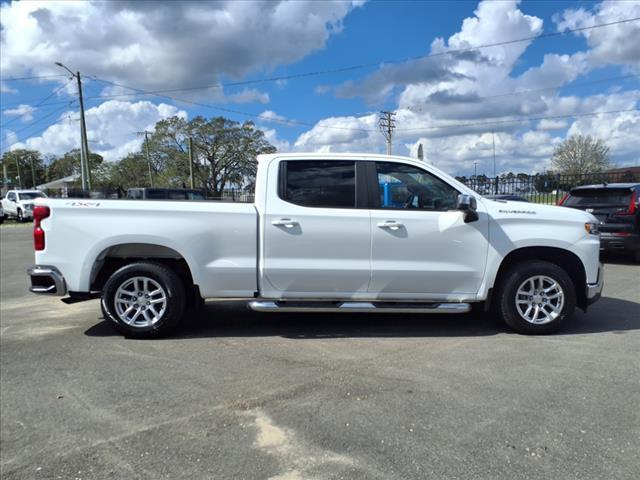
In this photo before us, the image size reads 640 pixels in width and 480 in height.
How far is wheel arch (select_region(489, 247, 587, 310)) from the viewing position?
5324 millimetres

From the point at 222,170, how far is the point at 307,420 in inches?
2311

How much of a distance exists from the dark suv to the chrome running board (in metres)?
6.23

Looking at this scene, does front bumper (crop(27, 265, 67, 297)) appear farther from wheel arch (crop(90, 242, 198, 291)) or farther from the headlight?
the headlight

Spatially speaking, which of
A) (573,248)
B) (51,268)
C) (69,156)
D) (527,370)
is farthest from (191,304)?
(69,156)

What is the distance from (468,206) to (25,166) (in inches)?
4955

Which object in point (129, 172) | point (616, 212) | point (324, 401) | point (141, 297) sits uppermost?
point (129, 172)

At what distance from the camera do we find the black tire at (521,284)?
5.19 metres

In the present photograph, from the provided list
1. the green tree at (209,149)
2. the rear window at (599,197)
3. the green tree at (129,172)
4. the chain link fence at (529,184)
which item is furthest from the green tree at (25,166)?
the rear window at (599,197)

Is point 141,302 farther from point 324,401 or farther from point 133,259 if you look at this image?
point 324,401

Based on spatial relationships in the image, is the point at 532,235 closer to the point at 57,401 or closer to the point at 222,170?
the point at 57,401

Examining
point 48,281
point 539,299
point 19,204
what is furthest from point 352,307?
point 19,204

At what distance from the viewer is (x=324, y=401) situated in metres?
3.69

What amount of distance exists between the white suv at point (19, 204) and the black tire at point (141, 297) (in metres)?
30.5

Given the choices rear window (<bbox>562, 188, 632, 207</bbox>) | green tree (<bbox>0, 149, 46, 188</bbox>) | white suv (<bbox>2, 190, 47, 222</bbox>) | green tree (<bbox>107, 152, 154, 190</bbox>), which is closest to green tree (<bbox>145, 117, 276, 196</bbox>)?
green tree (<bbox>107, 152, 154, 190</bbox>)
